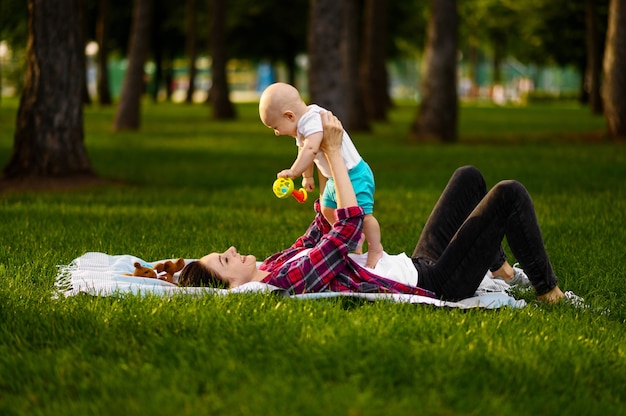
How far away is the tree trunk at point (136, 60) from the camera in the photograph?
26.5 meters

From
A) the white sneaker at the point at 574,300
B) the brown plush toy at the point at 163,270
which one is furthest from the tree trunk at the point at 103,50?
the white sneaker at the point at 574,300

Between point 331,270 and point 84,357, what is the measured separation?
1.57m

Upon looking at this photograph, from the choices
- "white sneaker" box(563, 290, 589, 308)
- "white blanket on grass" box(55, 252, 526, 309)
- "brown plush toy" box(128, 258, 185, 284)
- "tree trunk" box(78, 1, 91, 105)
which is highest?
"tree trunk" box(78, 1, 91, 105)

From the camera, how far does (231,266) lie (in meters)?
6.01

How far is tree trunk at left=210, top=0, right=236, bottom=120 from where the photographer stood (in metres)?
35.2

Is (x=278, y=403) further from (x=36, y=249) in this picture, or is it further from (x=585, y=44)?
(x=585, y=44)

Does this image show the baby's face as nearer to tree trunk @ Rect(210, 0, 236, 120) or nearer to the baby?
the baby

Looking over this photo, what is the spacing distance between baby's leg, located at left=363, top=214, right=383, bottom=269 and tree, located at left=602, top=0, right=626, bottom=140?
1699 cm

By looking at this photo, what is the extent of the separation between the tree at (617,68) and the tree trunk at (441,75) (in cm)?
327

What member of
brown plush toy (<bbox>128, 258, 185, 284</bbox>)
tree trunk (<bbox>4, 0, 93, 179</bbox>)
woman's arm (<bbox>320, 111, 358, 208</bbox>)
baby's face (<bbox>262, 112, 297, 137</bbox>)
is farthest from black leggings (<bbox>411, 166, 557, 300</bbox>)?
tree trunk (<bbox>4, 0, 93, 179</bbox>)

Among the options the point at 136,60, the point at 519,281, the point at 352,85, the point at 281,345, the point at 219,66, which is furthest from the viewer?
the point at 219,66

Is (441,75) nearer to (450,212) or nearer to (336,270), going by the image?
(450,212)

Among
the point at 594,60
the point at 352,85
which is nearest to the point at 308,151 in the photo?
the point at 352,85

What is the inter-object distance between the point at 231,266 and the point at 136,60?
21484mm
